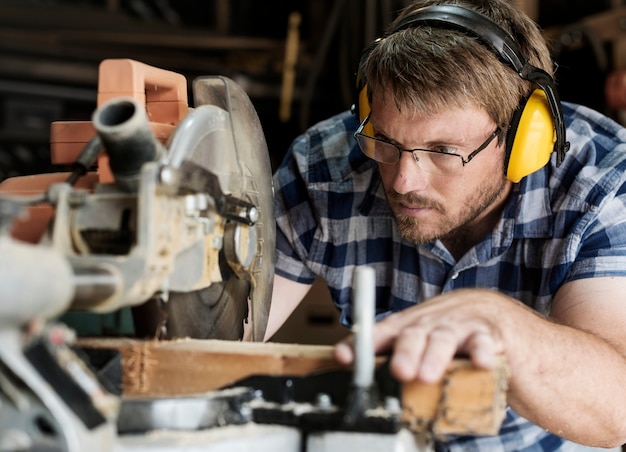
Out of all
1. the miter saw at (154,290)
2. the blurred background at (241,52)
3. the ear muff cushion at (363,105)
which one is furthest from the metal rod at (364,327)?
the blurred background at (241,52)

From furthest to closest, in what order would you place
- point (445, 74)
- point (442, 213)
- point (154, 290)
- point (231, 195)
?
1. point (442, 213)
2. point (445, 74)
3. point (231, 195)
4. point (154, 290)

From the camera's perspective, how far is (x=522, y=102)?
170 centimetres

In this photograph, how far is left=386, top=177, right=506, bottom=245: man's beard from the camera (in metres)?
1.77

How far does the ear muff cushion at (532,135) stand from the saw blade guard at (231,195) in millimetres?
566

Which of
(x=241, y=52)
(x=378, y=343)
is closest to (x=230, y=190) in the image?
(x=378, y=343)

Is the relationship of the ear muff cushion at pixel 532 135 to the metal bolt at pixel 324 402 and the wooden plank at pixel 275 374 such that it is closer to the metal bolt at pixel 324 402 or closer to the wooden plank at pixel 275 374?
the wooden plank at pixel 275 374

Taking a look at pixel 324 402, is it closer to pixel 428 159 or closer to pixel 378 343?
pixel 378 343

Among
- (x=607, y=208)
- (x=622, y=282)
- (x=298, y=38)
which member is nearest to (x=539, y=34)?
(x=607, y=208)

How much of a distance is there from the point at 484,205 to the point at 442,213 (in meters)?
0.13

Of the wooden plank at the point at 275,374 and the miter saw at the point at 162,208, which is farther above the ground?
the miter saw at the point at 162,208

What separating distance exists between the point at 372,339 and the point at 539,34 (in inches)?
49.7

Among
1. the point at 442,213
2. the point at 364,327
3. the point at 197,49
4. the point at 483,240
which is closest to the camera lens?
the point at 364,327

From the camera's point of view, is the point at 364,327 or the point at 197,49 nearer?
the point at 364,327

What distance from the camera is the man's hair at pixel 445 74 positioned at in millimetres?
1632
